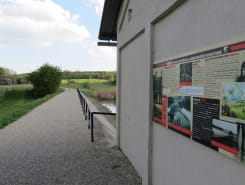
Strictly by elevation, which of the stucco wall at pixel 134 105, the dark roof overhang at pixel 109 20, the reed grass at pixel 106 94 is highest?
the dark roof overhang at pixel 109 20

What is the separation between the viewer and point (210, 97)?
6.61ft

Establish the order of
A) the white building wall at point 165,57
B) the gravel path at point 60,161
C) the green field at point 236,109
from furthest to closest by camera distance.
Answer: the gravel path at point 60,161 < the white building wall at point 165,57 < the green field at point 236,109

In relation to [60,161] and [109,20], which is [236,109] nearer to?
[60,161]

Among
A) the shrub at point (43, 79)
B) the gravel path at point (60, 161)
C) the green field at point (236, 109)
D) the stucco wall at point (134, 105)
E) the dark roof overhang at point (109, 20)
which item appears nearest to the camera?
A: the green field at point (236, 109)

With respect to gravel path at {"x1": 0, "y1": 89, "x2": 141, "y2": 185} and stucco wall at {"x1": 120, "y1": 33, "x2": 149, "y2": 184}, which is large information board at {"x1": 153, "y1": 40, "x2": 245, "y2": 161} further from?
gravel path at {"x1": 0, "y1": 89, "x2": 141, "y2": 185}

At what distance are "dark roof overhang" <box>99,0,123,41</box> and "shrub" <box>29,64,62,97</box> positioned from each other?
113 ft

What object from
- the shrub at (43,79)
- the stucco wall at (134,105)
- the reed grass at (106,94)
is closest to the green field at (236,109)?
the stucco wall at (134,105)

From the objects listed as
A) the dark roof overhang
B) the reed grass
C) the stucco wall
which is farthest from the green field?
the reed grass

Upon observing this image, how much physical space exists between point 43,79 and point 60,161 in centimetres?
3664

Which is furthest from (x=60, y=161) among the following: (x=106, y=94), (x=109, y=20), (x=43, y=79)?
(x=43, y=79)

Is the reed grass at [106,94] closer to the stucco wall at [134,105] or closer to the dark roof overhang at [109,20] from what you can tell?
the dark roof overhang at [109,20]

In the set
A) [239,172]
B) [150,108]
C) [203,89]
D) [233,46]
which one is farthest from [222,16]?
[150,108]

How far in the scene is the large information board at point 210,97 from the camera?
169cm

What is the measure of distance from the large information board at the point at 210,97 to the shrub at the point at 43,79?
39.3 meters
